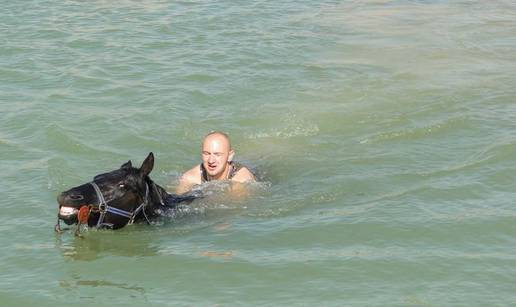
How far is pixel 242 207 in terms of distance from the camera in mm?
8359

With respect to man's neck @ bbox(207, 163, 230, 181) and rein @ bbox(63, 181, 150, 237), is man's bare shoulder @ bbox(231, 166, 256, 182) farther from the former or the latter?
rein @ bbox(63, 181, 150, 237)

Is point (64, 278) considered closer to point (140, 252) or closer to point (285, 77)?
point (140, 252)

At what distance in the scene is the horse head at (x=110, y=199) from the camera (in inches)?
257

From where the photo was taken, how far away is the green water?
6672 millimetres

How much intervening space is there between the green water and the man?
9.8 inches

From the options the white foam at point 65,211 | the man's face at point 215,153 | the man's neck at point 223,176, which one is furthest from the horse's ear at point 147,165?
the man's neck at point 223,176

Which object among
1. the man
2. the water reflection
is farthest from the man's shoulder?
the water reflection

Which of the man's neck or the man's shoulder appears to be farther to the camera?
the man's shoulder

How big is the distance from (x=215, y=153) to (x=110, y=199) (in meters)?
1.74

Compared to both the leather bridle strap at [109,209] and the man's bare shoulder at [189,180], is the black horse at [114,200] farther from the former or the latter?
the man's bare shoulder at [189,180]

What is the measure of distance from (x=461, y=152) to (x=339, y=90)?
120 inches

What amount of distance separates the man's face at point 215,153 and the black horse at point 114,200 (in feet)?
3.19

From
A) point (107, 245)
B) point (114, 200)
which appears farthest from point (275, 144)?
point (114, 200)

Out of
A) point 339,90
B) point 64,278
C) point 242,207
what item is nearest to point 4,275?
point 64,278
